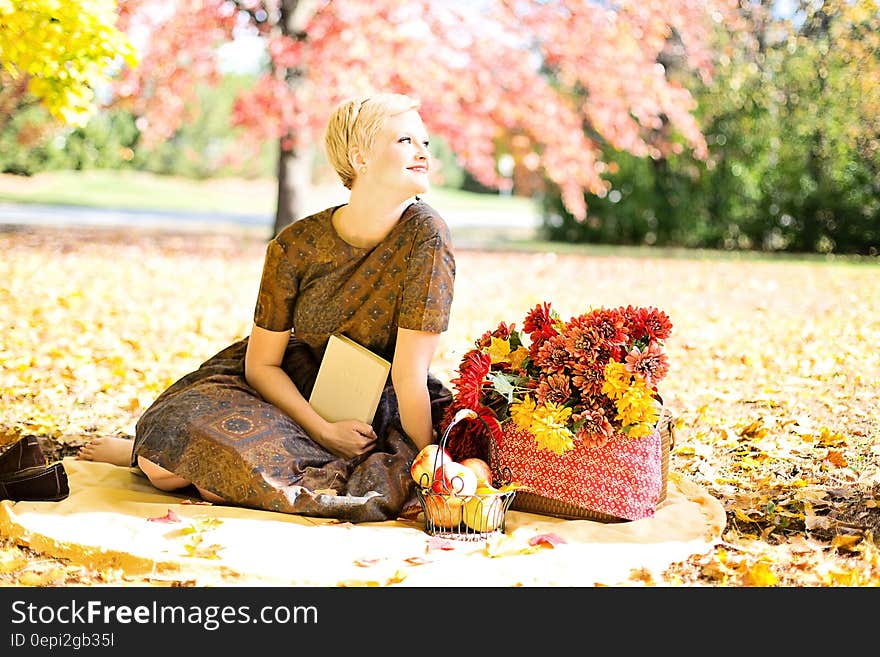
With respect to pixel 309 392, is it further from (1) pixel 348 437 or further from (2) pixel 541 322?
(2) pixel 541 322

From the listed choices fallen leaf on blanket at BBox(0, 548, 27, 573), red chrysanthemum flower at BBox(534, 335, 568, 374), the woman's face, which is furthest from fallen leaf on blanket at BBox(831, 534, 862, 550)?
fallen leaf on blanket at BBox(0, 548, 27, 573)

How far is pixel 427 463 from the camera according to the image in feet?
9.27

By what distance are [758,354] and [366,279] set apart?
3078 millimetres

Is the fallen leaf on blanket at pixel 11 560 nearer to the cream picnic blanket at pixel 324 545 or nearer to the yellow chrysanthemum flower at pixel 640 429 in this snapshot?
the cream picnic blanket at pixel 324 545

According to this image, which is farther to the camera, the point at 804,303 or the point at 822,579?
the point at 804,303

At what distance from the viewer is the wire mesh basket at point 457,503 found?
2.77m

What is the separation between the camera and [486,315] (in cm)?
725

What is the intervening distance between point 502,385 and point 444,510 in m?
0.38

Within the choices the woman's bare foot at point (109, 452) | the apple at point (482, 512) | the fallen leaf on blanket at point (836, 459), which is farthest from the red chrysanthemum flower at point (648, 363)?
the woman's bare foot at point (109, 452)

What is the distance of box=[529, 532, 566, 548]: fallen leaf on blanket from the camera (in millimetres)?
2727

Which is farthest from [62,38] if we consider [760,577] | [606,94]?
[606,94]

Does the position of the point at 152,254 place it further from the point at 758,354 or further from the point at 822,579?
the point at 822,579

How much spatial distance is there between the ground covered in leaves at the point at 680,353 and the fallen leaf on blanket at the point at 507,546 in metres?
0.35
